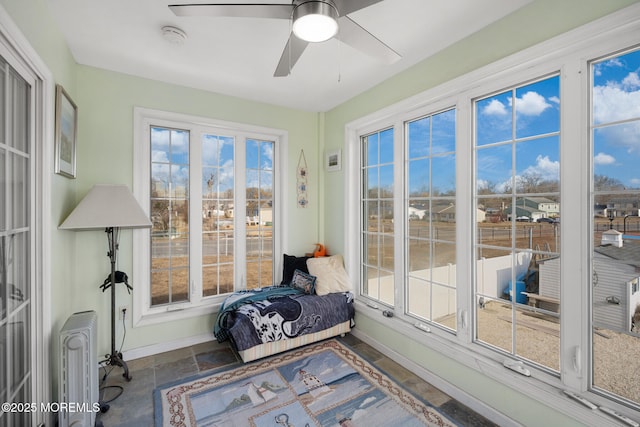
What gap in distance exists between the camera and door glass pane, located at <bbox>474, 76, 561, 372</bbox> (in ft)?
5.80

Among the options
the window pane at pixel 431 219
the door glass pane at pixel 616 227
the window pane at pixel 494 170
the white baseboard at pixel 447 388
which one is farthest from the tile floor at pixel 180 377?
the window pane at pixel 494 170

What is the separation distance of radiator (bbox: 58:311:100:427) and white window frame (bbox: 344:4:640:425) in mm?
2473

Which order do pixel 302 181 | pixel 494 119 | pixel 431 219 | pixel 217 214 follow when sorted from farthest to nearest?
pixel 302 181 → pixel 217 214 → pixel 431 219 → pixel 494 119

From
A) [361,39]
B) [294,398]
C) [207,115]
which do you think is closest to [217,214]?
[207,115]

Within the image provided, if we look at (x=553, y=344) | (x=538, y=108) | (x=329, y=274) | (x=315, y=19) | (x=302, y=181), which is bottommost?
(x=553, y=344)

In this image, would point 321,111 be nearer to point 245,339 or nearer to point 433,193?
point 433,193

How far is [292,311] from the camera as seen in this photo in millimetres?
2750

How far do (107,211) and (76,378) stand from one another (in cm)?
112

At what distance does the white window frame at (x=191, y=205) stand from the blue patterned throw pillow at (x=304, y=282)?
1.45ft

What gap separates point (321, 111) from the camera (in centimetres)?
378

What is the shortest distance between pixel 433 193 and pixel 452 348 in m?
1.26

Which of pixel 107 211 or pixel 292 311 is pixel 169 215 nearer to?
pixel 107 211

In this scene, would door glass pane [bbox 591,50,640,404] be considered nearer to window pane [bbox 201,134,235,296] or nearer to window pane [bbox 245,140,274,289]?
window pane [bbox 245,140,274,289]

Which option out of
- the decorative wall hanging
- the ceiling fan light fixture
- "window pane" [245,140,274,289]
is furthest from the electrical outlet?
the ceiling fan light fixture
